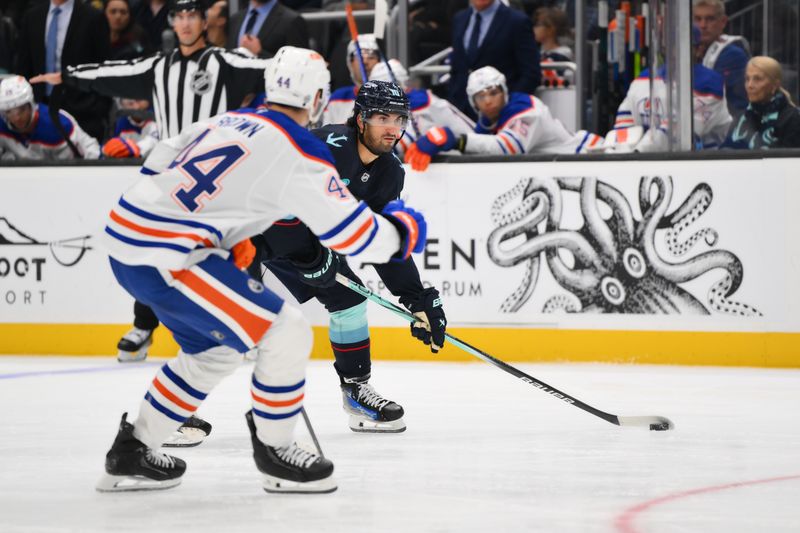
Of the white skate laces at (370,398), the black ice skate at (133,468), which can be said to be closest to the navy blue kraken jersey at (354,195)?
the white skate laces at (370,398)

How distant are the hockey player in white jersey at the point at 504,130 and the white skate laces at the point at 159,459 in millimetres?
2973

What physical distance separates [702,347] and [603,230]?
66 centimetres

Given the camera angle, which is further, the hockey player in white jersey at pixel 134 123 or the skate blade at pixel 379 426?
the hockey player in white jersey at pixel 134 123

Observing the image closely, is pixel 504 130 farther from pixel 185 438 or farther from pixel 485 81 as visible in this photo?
pixel 185 438

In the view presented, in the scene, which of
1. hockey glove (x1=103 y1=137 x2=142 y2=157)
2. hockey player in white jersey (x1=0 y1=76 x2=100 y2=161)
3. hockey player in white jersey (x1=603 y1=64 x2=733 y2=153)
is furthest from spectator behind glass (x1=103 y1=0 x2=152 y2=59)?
hockey player in white jersey (x1=603 y1=64 x2=733 y2=153)

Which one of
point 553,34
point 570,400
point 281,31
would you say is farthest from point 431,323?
point 553,34

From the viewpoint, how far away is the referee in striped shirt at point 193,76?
18.9 feet

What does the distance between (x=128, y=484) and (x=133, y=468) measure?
75mm

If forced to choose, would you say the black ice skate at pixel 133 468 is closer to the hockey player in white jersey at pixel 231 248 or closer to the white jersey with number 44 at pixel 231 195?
the hockey player in white jersey at pixel 231 248

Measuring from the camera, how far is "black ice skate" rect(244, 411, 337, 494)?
9.46 ft

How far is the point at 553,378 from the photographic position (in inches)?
200

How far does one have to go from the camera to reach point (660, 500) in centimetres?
277

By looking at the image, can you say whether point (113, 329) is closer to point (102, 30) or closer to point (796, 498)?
point (102, 30)

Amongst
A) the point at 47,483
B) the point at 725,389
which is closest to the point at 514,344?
the point at 725,389
